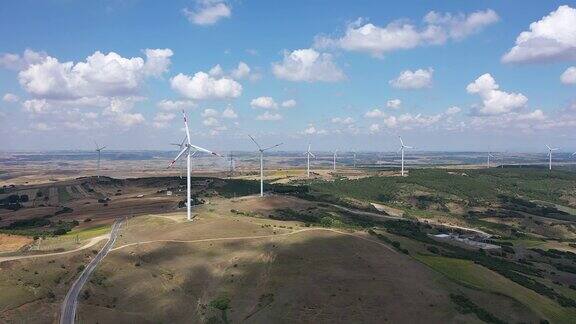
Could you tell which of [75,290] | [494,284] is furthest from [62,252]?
[494,284]

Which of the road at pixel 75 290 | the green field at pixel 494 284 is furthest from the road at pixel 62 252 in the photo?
the green field at pixel 494 284

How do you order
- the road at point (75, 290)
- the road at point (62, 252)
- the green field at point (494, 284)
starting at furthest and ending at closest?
1. the road at point (62, 252)
2. the green field at point (494, 284)
3. the road at point (75, 290)

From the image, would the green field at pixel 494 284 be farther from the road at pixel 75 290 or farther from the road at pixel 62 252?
the road at pixel 62 252

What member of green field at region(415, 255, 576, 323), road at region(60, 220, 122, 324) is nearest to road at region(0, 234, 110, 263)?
road at region(60, 220, 122, 324)

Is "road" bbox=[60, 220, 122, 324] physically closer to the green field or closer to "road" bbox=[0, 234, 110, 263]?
"road" bbox=[0, 234, 110, 263]

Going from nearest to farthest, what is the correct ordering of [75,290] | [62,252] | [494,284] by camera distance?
1. [75,290]
2. [494,284]
3. [62,252]

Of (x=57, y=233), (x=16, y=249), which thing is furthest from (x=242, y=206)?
(x=16, y=249)

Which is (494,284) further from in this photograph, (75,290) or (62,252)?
(62,252)

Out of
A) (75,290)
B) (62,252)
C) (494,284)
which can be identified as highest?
(62,252)

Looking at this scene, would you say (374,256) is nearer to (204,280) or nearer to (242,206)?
(204,280)
